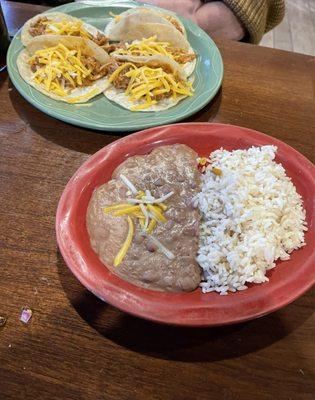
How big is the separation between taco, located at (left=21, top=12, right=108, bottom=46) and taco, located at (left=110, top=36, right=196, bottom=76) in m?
0.15

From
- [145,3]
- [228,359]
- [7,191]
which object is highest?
[145,3]

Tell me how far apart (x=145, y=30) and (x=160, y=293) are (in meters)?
1.27

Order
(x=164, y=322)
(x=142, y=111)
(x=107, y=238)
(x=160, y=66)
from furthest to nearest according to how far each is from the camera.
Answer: (x=160, y=66) → (x=142, y=111) → (x=107, y=238) → (x=164, y=322)

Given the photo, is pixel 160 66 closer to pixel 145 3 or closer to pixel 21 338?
pixel 145 3

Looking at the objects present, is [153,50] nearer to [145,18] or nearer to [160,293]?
[145,18]

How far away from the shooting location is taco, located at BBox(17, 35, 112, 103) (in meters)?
1.48

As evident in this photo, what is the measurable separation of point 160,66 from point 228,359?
1.14 meters

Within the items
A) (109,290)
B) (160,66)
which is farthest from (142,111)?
(109,290)

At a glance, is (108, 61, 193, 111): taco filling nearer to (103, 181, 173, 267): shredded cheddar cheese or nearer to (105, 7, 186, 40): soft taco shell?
(105, 7, 186, 40): soft taco shell

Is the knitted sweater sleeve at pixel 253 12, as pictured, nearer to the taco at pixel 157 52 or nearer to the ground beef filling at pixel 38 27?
the taco at pixel 157 52

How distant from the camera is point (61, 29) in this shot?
5.38 feet

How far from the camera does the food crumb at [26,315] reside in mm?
918

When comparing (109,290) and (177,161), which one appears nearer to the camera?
(109,290)

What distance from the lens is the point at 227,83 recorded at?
1.59 m
